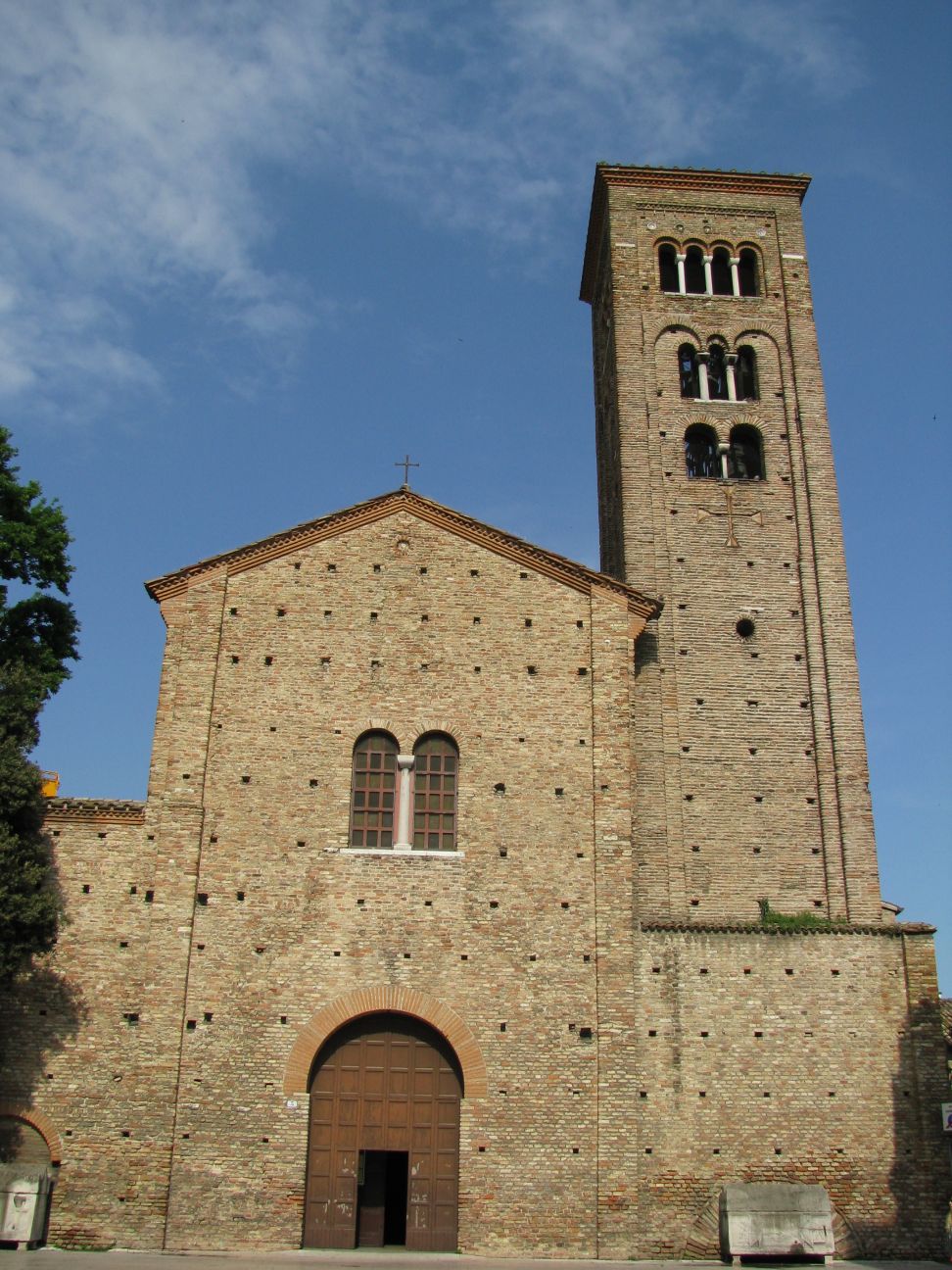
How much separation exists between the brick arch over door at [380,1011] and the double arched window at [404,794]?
2.01 metres

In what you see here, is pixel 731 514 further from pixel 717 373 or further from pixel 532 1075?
pixel 532 1075

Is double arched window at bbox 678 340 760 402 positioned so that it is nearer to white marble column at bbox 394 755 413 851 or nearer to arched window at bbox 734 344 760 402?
arched window at bbox 734 344 760 402

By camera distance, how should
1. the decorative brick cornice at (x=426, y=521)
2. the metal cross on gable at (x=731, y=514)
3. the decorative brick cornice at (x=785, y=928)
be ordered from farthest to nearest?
the metal cross on gable at (x=731, y=514), the decorative brick cornice at (x=426, y=521), the decorative brick cornice at (x=785, y=928)

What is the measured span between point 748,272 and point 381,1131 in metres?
18.2

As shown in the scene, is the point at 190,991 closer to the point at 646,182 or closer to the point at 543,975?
the point at 543,975

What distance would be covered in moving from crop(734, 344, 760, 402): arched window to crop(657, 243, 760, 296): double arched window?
147 centimetres

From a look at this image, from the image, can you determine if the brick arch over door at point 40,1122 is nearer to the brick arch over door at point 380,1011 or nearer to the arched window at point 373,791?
the brick arch over door at point 380,1011

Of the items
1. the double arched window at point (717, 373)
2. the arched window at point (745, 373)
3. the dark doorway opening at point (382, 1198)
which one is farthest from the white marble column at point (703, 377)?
the dark doorway opening at point (382, 1198)

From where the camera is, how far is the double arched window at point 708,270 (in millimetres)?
24469

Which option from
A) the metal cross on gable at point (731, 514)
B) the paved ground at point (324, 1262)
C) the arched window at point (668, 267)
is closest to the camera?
the paved ground at point (324, 1262)

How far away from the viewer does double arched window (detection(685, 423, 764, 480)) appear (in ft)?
74.0

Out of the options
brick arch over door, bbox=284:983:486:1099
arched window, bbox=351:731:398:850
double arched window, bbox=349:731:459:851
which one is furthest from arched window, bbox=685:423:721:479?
brick arch over door, bbox=284:983:486:1099

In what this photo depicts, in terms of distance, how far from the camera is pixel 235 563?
18328mm

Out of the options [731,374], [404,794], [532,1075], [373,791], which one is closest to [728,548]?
[731,374]
